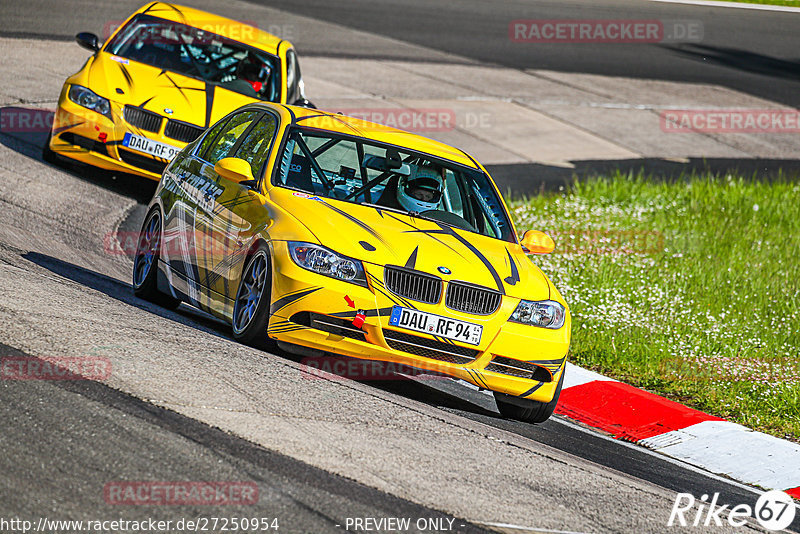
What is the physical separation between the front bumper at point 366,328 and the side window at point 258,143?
45.8 inches

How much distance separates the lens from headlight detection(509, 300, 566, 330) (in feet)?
23.4

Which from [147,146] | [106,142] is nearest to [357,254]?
[147,146]

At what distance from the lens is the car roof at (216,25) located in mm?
13469

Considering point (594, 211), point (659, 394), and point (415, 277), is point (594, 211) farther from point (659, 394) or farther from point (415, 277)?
point (415, 277)

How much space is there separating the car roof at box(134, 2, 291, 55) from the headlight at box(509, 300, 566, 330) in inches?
284

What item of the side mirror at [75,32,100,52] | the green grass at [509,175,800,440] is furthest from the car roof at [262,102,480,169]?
the side mirror at [75,32,100,52]

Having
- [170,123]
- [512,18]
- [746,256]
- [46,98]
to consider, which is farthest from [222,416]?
[512,18]

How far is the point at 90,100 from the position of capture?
472 inches

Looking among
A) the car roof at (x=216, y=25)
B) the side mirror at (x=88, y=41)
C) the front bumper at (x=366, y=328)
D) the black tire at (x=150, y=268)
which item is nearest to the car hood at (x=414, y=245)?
the front bumper at (x=366, y=328)

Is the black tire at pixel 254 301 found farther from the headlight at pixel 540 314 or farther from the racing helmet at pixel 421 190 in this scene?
the headlight at pixel 540 314

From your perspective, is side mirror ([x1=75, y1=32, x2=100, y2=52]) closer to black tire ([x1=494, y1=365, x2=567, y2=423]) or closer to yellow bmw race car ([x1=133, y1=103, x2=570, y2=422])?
yellow bmw race car ([x1=133, y1=103, x2=570, y2=422])

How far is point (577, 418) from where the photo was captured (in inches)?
327

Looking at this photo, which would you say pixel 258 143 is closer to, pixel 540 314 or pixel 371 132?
pixel 371 132

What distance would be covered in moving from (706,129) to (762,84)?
5.66 meters
